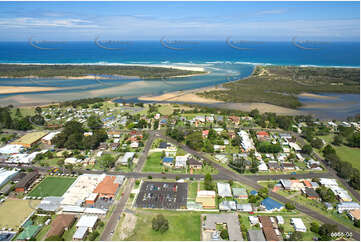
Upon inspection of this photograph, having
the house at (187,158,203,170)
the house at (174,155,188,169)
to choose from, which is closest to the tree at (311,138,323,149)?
the house at (187,158,203,170)

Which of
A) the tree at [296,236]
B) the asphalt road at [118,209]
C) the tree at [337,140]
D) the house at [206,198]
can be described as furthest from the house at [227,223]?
the tree at [337,140]

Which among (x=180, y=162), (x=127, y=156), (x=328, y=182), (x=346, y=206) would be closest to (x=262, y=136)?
(x=328, y=182)

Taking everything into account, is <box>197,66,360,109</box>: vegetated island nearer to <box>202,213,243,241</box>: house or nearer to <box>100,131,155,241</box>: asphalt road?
<box>100,131,155,241</box>: asphalt road

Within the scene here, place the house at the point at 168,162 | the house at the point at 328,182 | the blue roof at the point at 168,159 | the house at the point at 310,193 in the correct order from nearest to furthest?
the house at the point at 310,193 → the house at the point at 328,182 → the house at the point at 168,162 → the blue roof at the point at 168,159

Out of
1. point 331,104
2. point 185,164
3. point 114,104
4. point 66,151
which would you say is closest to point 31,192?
point 66,151

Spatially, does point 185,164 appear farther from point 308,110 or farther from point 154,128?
point 308,110

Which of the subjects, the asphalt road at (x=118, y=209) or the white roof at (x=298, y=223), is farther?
the white roof at (x=298, y=223)

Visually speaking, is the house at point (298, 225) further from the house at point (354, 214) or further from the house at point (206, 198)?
the house at point (206, 198)
